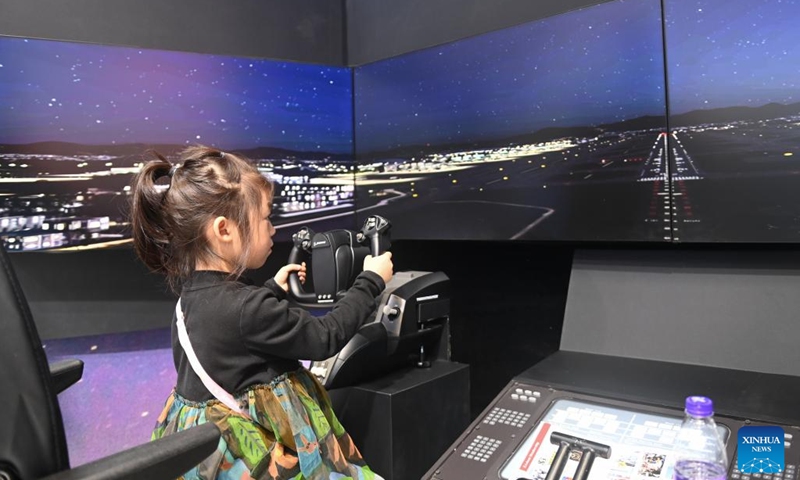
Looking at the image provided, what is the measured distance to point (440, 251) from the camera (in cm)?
287

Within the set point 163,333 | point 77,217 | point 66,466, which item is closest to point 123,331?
point 163,333

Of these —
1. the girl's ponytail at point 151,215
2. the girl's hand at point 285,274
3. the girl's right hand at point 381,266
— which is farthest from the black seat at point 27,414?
the girl's hand at point 285,274

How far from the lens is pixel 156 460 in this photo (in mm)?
852

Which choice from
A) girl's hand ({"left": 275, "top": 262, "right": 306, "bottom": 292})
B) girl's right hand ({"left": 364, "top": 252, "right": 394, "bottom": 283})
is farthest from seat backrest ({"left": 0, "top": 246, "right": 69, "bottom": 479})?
girl's hand ({"left": 275, "top": 262, "right": 306, "bottom": 292})

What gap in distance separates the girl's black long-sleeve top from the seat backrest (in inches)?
23.9

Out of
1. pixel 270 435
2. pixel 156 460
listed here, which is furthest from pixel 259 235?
pixel 156 460

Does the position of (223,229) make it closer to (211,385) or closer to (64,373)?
(211,385)

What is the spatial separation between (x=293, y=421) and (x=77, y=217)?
1436 mm

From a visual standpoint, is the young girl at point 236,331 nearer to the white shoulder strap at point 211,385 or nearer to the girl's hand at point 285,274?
the white shoulder strap at point 211,385

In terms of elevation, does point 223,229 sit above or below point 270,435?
above

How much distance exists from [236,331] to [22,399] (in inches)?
24.9

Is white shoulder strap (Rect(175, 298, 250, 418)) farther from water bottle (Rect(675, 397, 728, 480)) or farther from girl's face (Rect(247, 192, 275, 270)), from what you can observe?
water bottle (Rect(675, 397, 728, 480))

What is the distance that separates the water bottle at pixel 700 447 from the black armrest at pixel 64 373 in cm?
142

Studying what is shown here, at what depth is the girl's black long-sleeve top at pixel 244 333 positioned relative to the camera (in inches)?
55.6
